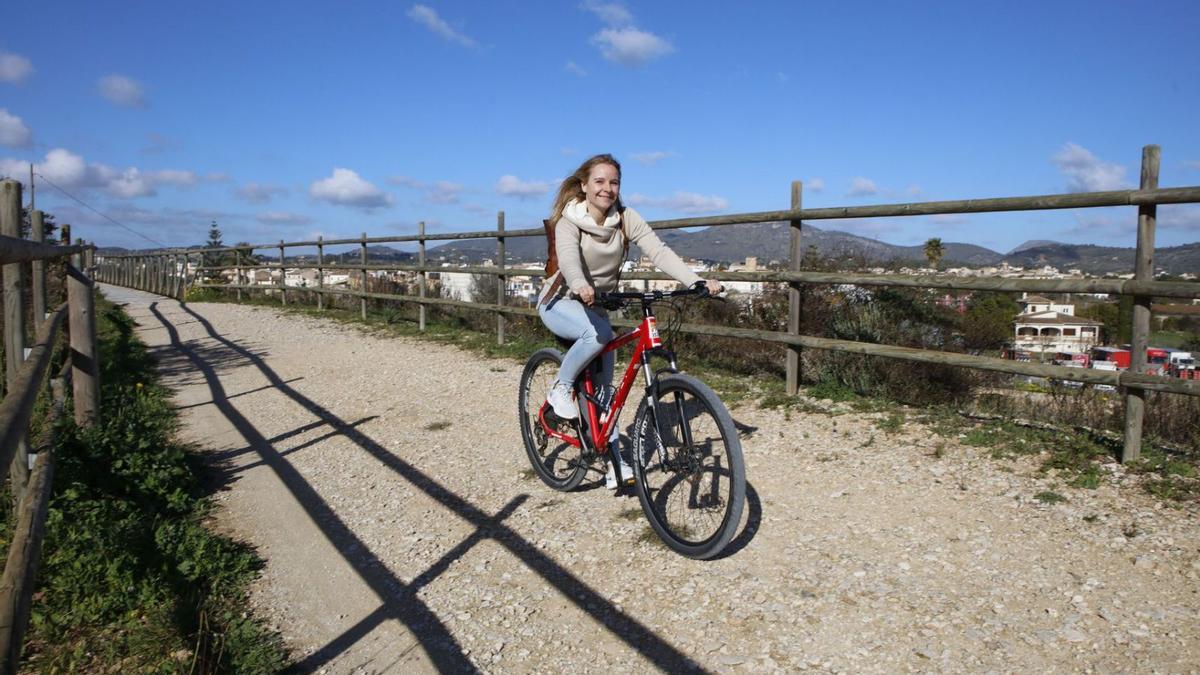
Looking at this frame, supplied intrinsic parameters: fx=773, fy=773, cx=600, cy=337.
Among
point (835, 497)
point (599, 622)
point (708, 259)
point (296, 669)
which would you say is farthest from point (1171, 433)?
point (296, 669)

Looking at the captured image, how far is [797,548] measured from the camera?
379 cm

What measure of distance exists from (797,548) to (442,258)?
12.1 m

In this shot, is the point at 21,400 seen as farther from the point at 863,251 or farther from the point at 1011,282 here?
the point at 863,251

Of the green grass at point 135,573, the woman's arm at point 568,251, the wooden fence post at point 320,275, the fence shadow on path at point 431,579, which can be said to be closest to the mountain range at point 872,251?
the woman's arm at point 568,251

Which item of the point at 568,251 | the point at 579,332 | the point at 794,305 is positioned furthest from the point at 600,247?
the point at 794,305

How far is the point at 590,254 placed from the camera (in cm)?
415

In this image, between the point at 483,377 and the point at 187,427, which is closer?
the point at 187,427

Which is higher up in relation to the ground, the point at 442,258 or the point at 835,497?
the point at 442,258

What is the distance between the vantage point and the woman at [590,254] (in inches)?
161

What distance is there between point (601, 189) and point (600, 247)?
1.01 ft

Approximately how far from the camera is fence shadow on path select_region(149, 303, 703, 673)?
2957 mm

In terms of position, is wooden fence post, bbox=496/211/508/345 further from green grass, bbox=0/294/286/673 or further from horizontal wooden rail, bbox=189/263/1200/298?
green grass, bbox=0/294/286/673

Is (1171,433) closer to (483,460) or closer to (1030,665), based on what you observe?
(1030,665)

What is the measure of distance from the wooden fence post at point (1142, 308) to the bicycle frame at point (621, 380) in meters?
2.88
